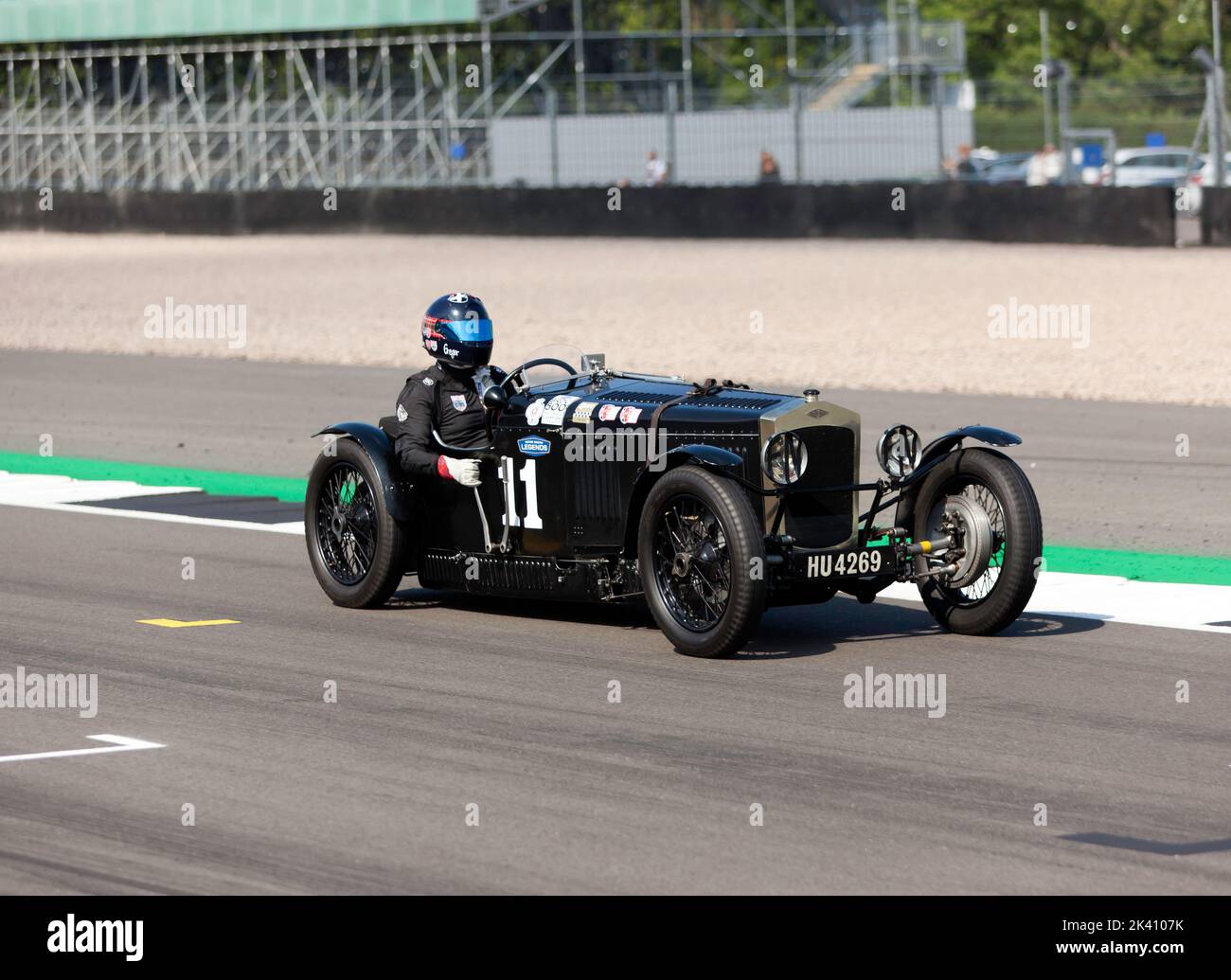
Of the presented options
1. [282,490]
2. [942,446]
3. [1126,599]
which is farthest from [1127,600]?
[282,490]

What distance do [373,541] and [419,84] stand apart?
42.5 metres

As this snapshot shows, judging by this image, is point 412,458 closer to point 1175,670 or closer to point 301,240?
point 1175,670

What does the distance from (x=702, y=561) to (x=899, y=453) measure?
124 cm

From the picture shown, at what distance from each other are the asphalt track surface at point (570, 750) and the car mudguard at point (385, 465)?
522 mm

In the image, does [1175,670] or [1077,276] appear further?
[1077,276]

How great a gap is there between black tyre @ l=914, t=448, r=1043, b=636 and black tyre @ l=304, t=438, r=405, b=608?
2.45m

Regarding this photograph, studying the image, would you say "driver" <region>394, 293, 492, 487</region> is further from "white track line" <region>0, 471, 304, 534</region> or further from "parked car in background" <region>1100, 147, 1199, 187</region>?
"parked car in background" <region>1100, 147, 1199, 187</region>

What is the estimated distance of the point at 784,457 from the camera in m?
8.75

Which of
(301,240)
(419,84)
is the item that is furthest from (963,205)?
(419,84)

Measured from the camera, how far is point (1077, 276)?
26.8 metres

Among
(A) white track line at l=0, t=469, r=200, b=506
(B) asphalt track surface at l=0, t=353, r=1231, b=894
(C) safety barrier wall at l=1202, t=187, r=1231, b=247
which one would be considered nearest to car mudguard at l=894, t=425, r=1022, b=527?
(B) asphalt track surface at l=0, t=353, r=1231, b=894

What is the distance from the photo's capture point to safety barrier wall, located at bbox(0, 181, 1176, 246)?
3098 centimetres

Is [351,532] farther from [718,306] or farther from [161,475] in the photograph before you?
[718,306]

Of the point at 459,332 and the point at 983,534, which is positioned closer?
the point at 983,534
